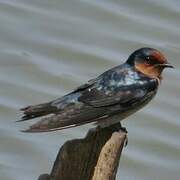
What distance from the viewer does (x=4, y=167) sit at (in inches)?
218

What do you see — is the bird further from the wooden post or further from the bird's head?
the wooden post

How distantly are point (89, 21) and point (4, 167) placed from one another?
207cm

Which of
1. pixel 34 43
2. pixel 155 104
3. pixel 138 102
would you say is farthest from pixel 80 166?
pixel 34 43

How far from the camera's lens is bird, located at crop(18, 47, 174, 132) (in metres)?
4.25

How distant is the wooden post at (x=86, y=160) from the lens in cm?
395

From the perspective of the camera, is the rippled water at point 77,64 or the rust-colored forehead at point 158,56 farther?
the rippled water at point 77,64

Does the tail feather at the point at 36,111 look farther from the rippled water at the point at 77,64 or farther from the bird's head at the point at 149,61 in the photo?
the rippled water at the point at 77,64

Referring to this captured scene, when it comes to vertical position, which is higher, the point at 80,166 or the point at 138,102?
the point at 138,102

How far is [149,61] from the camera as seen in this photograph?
445 centimetres

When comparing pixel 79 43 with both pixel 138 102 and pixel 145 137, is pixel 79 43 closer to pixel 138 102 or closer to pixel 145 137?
pixel 145 137

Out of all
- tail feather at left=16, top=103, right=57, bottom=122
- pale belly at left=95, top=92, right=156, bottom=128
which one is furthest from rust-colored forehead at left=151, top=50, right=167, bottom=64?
tail feather at left=16, top=103, right=57, bottom=122

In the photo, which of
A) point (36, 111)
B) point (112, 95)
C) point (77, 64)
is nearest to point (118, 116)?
point (112, 95)

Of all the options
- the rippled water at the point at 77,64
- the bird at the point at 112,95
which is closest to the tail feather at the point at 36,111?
the bird at the point at 112,95

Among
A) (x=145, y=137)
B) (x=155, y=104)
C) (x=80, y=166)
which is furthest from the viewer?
(x=155, y=104)
